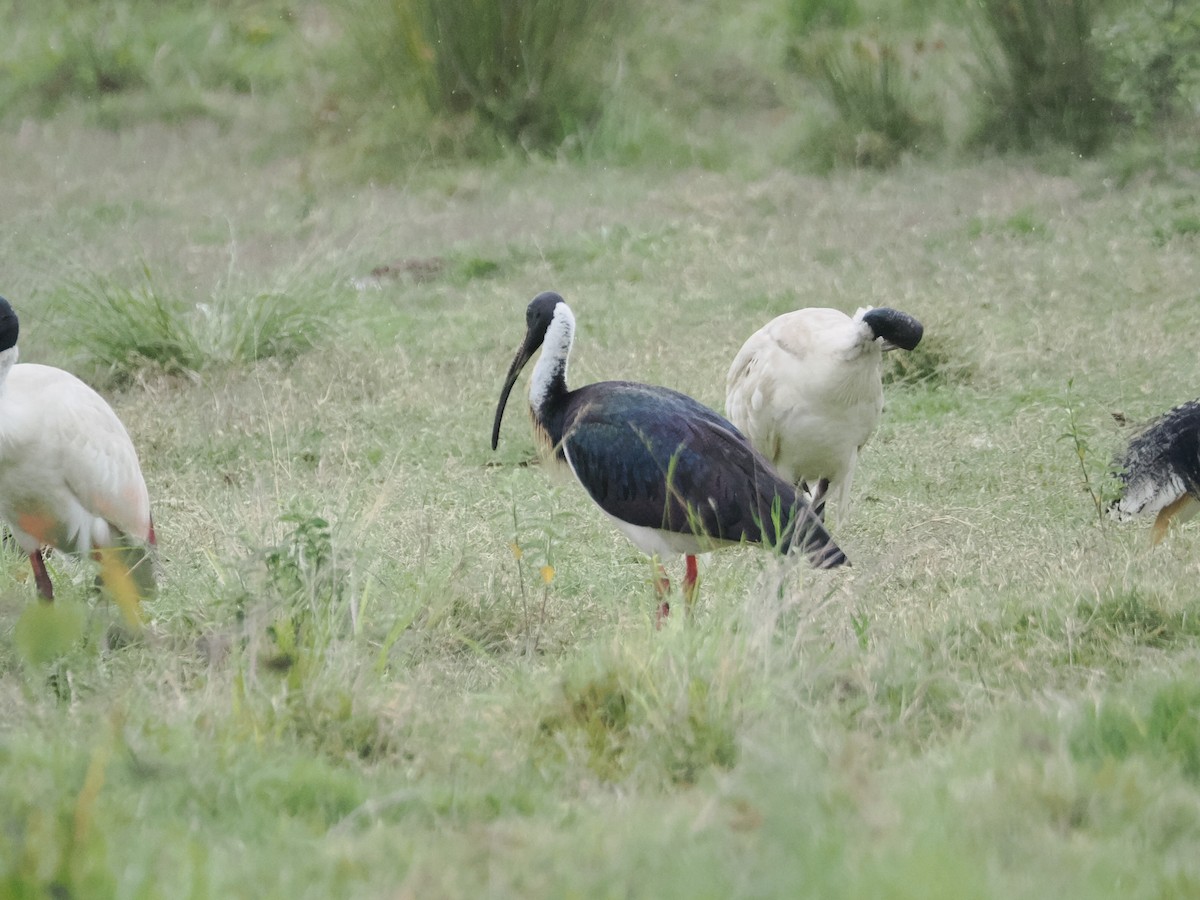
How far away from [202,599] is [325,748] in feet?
4.35

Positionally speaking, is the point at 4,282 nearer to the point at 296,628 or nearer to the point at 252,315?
the point at 252,315

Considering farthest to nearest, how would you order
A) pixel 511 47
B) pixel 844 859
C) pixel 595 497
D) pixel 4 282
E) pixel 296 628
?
pixel 511 47 → pixel 4 282 → pixel 595 497 → pixel 296 628 → pixel 844 859

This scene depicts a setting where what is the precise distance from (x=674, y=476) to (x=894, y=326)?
3.50 ft

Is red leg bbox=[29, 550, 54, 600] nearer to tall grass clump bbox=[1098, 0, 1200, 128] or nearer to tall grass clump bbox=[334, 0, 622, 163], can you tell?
tall grass clump bbox=[334, 0, 622, 163]

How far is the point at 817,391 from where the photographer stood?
19.3 feet

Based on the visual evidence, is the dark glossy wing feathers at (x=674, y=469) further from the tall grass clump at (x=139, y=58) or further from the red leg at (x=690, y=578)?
the tall grass clump at (x=139, y=58)

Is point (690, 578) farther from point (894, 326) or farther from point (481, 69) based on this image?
point (481, 69)

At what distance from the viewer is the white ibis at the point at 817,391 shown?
580 centimetres

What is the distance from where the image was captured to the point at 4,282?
33.2ft

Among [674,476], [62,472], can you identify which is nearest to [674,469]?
[674,476]

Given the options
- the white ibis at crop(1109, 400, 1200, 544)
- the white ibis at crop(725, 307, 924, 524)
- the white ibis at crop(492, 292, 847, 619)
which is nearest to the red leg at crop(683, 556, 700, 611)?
the white ibis at crop(492, 292, 847, 619)

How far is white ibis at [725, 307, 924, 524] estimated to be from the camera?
5797 millimetres

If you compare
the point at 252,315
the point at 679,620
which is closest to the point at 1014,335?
the point at 252,315

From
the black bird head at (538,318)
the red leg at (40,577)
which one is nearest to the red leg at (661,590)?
the black bird head at (538,318)
